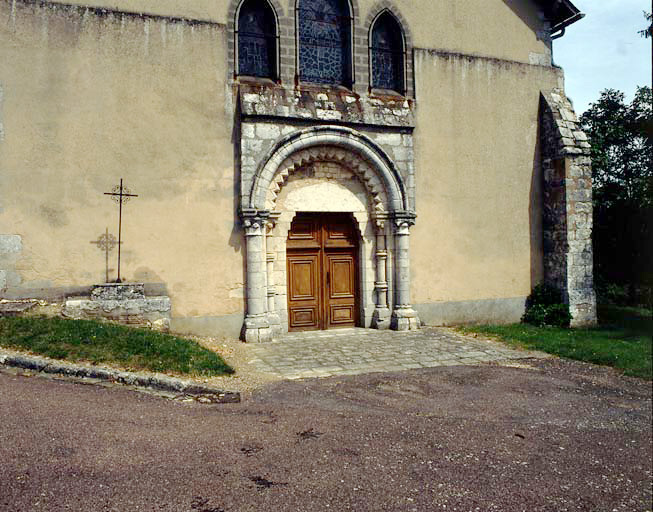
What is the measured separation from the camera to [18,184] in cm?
832

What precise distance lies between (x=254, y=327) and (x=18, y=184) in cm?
446

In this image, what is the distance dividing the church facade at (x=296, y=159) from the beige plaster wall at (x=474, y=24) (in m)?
0.04

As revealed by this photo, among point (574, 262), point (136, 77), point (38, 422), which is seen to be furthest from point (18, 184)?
point (574, 262)

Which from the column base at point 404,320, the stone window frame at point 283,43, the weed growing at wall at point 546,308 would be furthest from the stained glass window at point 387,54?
the weed growing at wall at point 546,308

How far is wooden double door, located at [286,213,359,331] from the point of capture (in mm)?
10305

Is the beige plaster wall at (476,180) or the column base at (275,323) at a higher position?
the beige plaster wall at (476,180)

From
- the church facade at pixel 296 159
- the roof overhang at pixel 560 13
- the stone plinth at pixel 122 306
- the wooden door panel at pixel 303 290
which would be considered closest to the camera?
the stone plinth at pixel 122 306

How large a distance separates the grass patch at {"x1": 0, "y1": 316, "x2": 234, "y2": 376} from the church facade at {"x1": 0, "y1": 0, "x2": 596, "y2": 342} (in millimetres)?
1462

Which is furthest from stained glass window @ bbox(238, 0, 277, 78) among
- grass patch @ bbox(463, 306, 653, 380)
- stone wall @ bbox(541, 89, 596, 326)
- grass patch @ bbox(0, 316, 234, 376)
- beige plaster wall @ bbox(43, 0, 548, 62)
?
grass patch @ bbox(463, 306, 653, 380)

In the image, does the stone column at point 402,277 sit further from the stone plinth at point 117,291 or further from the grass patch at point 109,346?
the stone plinth at point 117,291

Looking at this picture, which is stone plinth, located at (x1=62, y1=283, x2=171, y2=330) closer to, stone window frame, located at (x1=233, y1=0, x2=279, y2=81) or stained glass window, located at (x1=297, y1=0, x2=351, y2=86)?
stone window frame, located at (x1=233, y1=0, x2=279, y2=81)

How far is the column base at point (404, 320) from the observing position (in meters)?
10.4

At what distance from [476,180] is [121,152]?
283 inches

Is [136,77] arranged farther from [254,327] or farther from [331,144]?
[254,327]
